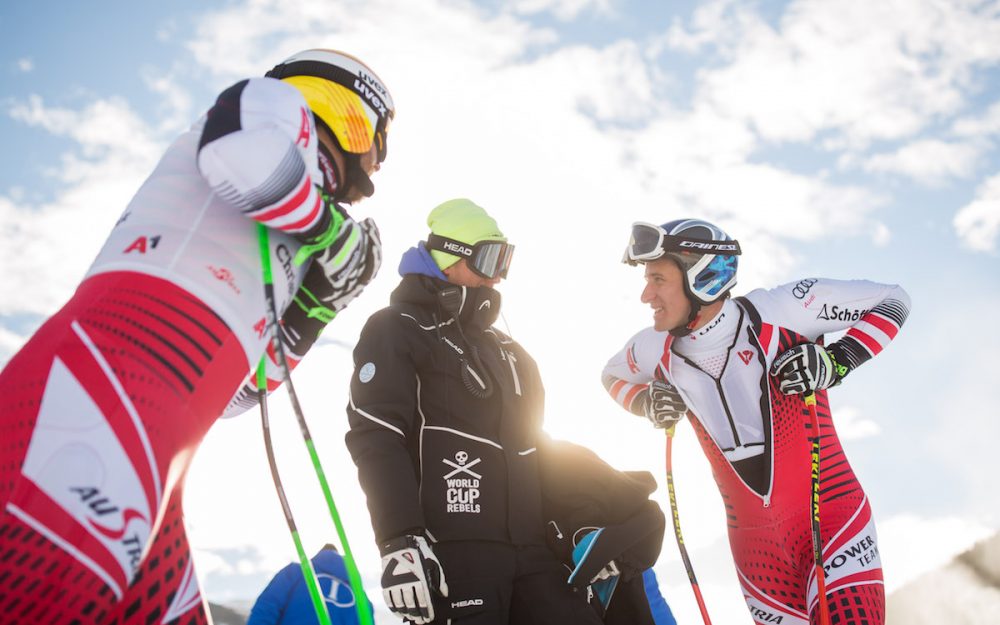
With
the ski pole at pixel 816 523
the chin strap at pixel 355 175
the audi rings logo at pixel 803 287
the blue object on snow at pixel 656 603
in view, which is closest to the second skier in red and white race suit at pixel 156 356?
the chin strap at pixel 355 175

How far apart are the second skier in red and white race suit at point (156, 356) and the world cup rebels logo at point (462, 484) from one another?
150cm

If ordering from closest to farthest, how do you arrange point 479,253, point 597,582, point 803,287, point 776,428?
1. point 597,582
2. point 479,253
3. point 776,428
4. point 803,287

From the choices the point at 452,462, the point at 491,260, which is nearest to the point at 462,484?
the point at 452,462

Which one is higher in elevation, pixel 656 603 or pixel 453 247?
pixel 453 247

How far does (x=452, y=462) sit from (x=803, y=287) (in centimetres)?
306

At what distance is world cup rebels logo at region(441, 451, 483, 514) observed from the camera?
4422 millimetres

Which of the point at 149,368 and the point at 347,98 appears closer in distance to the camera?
the point at 149,368

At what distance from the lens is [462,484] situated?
4.46 metres

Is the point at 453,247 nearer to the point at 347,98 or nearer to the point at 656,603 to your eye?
the point at 347,98

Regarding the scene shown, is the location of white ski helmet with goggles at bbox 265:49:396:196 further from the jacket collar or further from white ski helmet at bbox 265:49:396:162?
the jacket collar

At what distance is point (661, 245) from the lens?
6035 millimetres

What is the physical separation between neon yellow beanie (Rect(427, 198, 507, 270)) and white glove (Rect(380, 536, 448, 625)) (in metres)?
1.88

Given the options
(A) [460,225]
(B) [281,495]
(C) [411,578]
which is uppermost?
(A) [460,225]

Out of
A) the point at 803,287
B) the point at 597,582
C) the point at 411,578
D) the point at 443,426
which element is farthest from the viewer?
the point at 803,287
